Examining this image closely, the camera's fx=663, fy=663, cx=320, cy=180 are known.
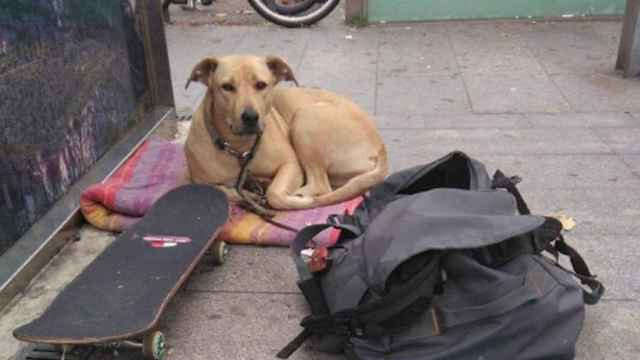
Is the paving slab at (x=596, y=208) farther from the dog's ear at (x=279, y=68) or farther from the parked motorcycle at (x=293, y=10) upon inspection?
the parked motorcycle at (x=293, y=10)

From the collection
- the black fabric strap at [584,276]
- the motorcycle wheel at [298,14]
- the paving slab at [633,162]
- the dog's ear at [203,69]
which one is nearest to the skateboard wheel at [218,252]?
the dog's ear at [203,69]

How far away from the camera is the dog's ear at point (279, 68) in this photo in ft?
12.3

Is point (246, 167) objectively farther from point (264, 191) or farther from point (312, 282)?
point (312, 282)

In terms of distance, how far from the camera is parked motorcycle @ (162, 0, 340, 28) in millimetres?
8578

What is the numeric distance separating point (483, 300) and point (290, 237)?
1324 millimetres

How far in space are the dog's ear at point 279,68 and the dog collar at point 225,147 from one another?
0.48m

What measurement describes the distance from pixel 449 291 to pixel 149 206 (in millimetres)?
1893

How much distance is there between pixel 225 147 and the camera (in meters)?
3.80

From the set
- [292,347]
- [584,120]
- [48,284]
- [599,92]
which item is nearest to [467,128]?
[584,120]

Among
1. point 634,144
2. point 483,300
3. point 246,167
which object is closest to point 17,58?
point 246,167

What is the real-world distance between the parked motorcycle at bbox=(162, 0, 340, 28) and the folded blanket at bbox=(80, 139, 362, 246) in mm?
4849

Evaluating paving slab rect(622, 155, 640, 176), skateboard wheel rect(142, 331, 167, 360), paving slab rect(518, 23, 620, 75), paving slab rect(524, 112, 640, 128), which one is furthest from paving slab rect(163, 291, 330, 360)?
paving slab rect(518, 23, 620, 75)

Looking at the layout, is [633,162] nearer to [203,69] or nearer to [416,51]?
[203,69]

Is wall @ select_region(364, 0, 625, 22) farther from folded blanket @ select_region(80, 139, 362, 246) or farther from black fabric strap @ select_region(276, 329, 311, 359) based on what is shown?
black fabric strap @ select_region(276, 329, 311, 359)
